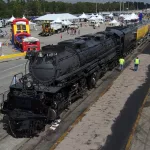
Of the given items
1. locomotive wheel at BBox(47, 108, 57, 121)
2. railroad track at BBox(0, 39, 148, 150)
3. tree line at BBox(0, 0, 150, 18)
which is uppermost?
tree line at BBox(0, 0, 150, 18)

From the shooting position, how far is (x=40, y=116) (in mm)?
11750

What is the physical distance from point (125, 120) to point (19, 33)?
3165 centimetres

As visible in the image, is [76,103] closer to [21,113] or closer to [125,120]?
[125,120]

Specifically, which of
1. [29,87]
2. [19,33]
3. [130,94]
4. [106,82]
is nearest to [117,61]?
[106,82]

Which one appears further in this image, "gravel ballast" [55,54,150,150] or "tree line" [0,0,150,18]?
"tree line" [0,0,150,18]

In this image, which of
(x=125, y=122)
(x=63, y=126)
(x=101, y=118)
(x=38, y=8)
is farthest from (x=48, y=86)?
(x=38, y=8)

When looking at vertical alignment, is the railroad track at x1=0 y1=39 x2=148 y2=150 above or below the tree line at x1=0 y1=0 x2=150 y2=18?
below

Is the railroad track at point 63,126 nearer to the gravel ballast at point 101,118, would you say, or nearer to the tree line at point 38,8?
the gravel ballast at point 101,118

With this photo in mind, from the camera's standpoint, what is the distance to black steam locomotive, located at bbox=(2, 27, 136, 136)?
1181 cm

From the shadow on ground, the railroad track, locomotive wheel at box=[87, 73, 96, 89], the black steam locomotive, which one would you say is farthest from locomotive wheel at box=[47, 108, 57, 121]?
locomotive wheel at box=[87, 73, 96, 89]

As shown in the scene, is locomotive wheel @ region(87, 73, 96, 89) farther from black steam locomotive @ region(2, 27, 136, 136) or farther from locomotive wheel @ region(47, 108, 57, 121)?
locomotive wheel @ region(47, 108, 57, 121)

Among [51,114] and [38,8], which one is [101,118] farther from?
[38,8]

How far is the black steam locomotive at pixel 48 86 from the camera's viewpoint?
11.8 m

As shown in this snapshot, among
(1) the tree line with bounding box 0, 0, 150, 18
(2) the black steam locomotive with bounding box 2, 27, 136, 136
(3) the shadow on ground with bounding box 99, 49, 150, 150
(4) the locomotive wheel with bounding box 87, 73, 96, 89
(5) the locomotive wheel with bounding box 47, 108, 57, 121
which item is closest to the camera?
(3) the shadow on ground with bounding box 99, 49, 150, 150
